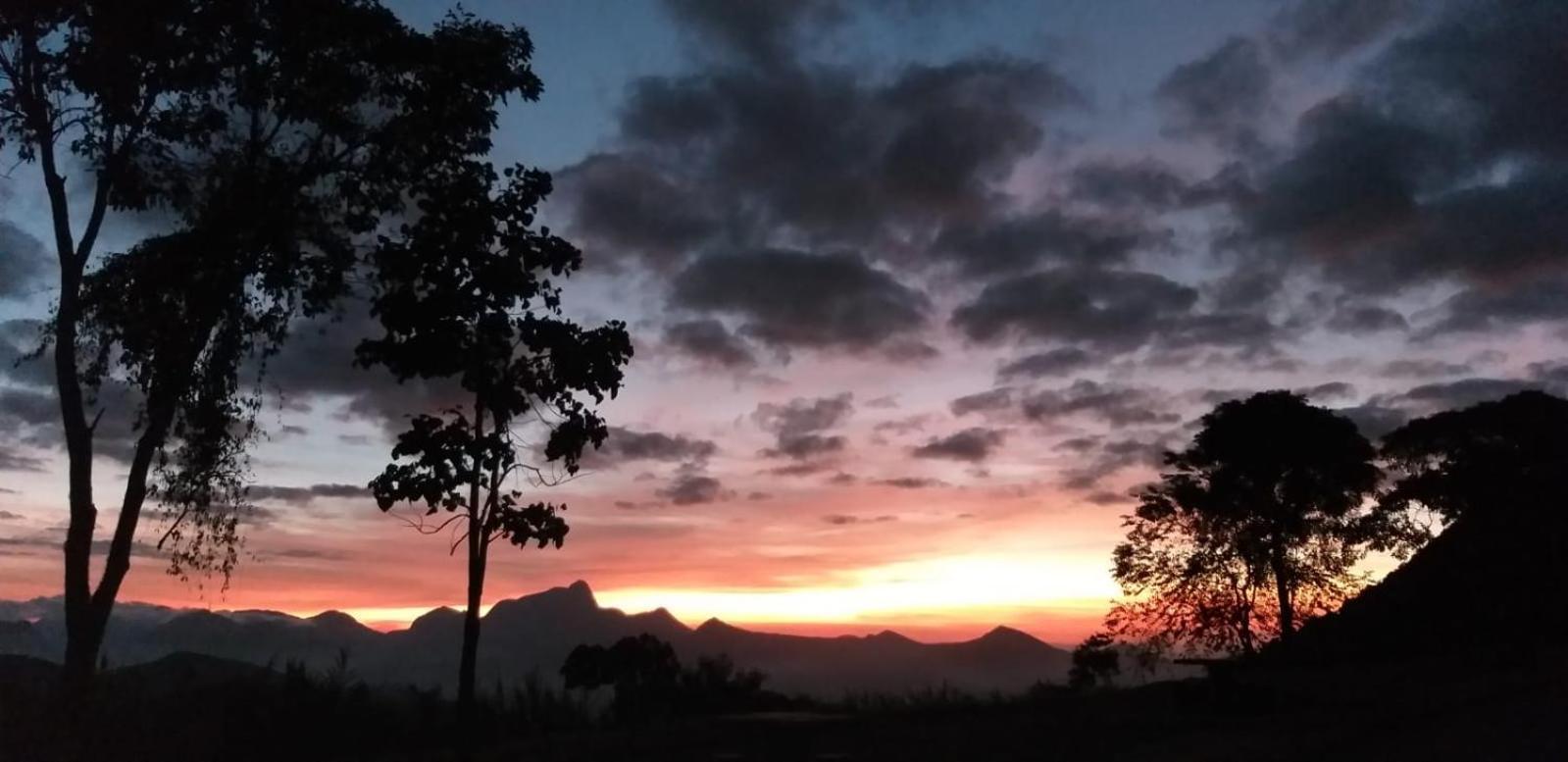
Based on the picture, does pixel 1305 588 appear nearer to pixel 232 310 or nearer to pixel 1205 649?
pixel 1205 649

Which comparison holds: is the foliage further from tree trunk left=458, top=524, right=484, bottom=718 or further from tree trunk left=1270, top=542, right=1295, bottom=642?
tree trunk left=1270, top=542, right=1295, bottom=642

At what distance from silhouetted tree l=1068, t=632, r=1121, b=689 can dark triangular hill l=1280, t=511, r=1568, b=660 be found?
4646 mm

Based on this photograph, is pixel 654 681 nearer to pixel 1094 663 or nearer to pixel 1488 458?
pixel 1094 663

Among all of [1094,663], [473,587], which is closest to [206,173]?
[473,587]

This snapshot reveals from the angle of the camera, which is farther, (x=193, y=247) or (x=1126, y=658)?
(x=1126, y=658)

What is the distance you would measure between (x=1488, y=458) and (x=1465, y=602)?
4.52 m

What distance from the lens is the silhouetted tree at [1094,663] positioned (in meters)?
34.6

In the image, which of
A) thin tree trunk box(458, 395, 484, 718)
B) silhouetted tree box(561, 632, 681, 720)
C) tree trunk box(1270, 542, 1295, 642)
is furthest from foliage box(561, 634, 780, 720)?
tree trunk box(1270, 542, 1295, 642)

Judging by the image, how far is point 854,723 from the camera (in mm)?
22016

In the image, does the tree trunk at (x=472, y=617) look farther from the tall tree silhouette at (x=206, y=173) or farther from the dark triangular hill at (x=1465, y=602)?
the dark triangular hill at (x=1465, y=602)

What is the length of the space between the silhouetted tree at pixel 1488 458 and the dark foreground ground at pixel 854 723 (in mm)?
3817

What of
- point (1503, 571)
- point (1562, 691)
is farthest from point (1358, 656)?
point (1562, 691)

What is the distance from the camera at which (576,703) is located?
85.6 feet

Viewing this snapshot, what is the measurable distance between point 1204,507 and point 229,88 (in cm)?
2687
